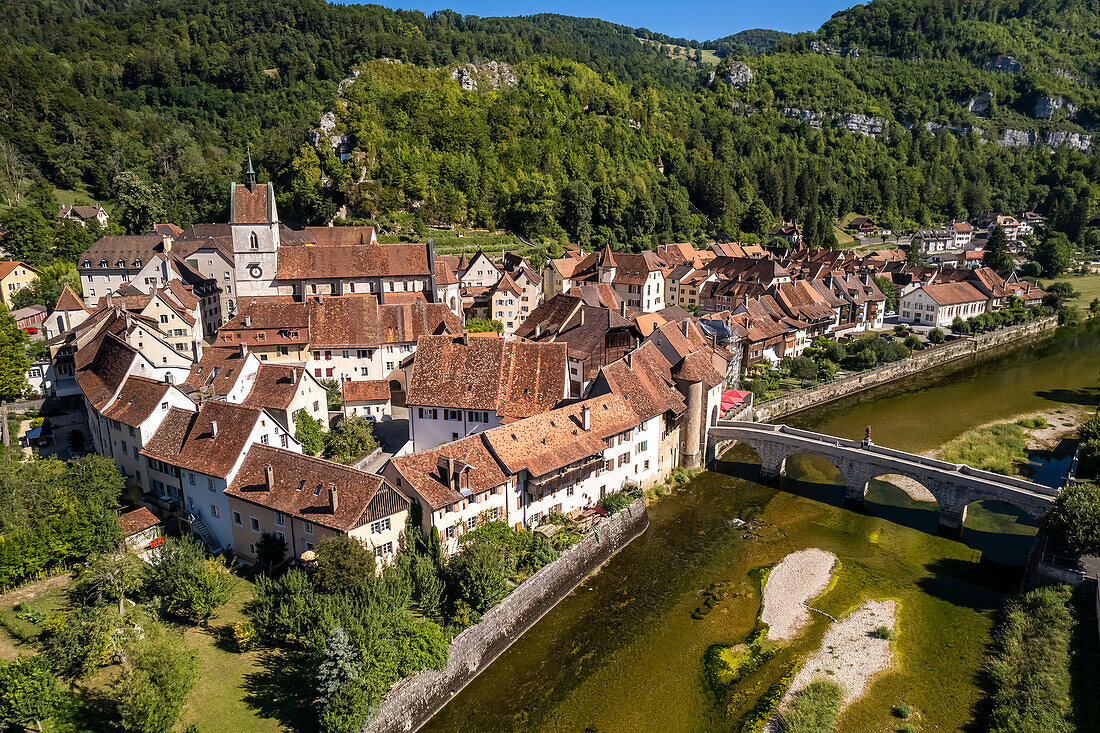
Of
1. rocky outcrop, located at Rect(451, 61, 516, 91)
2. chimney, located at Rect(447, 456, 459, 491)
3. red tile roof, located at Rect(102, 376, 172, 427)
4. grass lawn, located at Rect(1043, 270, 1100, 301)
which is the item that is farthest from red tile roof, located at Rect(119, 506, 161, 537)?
rocky outcrop, located at Rect(451, 61, 516, 91)

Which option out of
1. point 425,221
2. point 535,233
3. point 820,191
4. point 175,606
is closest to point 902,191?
point 820,191

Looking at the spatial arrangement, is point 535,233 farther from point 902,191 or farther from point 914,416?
point 902,191

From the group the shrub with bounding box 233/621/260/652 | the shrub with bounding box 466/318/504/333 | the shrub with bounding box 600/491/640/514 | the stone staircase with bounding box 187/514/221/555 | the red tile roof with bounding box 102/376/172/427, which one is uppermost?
the shrub with bounding box 466/318/504/333

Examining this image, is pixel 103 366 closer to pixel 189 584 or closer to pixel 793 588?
pixel 189 584

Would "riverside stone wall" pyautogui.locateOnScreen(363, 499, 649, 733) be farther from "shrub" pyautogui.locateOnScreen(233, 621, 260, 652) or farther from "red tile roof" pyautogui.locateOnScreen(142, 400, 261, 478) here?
"red tile roof" pyautogui.locateOnScreen(142, 400, 261, 478)

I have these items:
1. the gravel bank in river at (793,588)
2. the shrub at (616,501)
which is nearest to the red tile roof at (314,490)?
the shrub at (616,501)

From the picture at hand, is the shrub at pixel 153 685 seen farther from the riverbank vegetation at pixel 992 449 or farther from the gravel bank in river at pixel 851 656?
the riverbank vegetation at pixel 992 449

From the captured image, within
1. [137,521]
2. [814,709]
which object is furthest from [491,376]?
[814,709]
